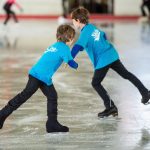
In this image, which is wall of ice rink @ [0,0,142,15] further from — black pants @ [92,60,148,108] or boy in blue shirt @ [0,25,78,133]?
boy in blue shirt @ [0,25,78,133]

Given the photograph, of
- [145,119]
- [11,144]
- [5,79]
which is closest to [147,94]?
[145,119]

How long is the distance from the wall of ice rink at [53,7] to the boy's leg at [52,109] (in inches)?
959

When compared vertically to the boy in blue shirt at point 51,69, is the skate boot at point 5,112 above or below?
below

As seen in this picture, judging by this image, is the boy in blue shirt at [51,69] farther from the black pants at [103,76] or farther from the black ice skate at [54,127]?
the black pants at [103,76]

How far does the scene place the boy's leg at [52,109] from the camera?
621 centimetres

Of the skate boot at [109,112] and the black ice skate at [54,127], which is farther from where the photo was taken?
the skate boot at [109,112]

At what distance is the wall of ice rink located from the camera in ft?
99.1

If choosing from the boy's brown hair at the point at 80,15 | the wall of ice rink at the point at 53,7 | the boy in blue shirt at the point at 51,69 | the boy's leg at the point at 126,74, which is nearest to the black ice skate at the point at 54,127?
→ the boy in blue shirt at the point at 51,69

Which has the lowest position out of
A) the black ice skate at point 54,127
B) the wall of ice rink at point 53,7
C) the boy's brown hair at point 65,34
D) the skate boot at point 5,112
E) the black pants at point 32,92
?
the wall of ice rink at point 53,7

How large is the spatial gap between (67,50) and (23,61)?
6547mm

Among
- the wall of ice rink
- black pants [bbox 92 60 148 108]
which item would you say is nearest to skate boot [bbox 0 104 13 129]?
black pants [bbox 92 60 148 108]

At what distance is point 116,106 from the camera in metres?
7.64

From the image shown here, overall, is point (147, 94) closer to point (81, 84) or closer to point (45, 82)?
point (45, 82)

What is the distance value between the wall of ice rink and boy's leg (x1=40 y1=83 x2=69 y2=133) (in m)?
24.4
